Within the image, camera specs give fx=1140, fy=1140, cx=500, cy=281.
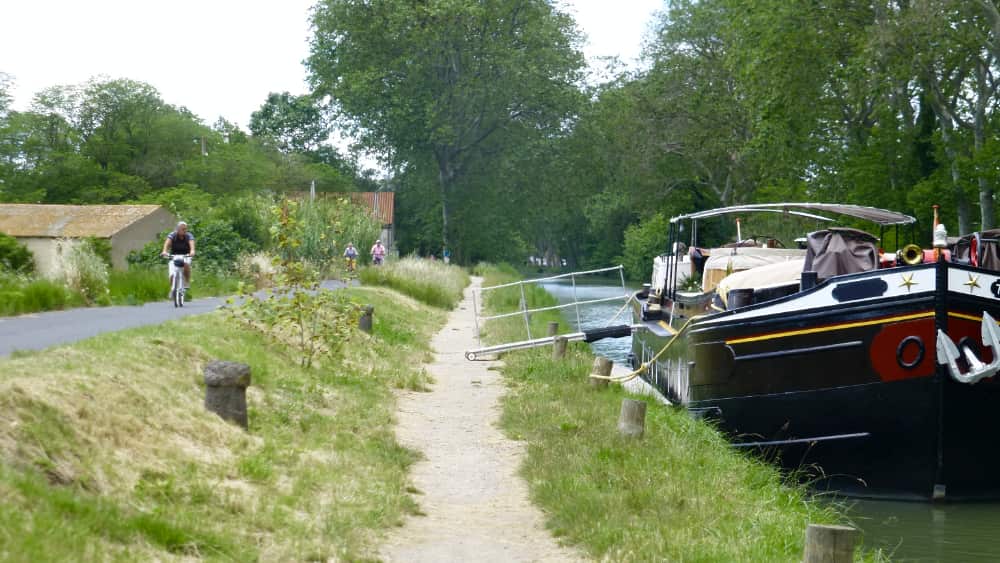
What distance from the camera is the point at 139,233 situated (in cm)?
5244

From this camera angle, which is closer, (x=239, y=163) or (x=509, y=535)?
(x=509, y=535)

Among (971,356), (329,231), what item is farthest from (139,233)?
(971,356)

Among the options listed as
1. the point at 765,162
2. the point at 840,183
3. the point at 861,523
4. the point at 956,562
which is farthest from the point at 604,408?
the point at 765,162

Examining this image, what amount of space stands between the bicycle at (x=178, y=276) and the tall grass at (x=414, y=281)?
37.3ft

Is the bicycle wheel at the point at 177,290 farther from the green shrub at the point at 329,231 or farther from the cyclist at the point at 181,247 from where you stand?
the green shrub at the point at 329,231

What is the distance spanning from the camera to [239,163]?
70.6 meters

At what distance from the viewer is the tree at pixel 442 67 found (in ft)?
177

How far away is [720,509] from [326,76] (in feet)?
169

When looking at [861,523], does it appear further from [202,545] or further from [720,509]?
[202,545]

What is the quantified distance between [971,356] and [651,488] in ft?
14.5

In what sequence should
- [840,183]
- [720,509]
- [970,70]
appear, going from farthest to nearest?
1. [840,183]
2. [970,70]
3. [720,509]

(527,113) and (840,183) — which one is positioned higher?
(527,113)

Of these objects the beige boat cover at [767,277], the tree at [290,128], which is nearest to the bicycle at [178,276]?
the beige boat cover at [767,277]

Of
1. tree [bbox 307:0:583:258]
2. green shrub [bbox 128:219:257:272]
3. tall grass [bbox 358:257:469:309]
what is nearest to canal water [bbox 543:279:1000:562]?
tall grass [bbox 358:257:469:309]
